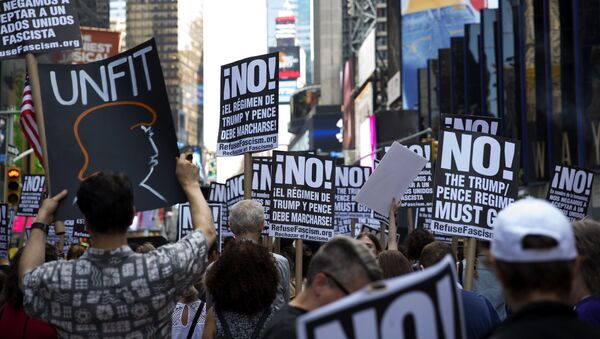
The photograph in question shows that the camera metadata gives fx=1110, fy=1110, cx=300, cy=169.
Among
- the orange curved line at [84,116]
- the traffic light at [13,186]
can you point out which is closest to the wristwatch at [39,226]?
the orange curved line at [84,116]

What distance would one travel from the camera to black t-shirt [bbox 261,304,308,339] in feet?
14.6

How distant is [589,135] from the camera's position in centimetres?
3259

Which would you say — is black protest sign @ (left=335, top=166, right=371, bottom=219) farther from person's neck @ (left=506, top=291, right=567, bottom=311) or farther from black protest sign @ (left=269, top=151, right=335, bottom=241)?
person's neck @ (left=506, top=291, right=567, bottom=311)

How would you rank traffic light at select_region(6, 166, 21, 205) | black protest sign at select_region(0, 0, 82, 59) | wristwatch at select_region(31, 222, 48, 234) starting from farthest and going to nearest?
traffic light at select_region(6, 166, 21, 205) → black protest sign at select_region(0, 0, 82, 59) → wristwatch at select_region(31, 222, 48, 234)

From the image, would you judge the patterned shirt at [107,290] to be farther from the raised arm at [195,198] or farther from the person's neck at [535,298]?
the person's neck at [535,298]

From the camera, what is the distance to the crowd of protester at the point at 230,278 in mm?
3516

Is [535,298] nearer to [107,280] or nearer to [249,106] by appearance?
[107,280]

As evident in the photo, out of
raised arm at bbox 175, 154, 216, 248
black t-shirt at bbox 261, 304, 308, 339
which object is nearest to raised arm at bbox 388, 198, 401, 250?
raised arm at bbox 175, 154, 216, 248

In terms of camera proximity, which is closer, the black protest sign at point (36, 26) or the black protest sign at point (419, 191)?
the black protest sign at point (36, 26)

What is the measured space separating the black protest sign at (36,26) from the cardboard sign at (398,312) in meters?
5.86

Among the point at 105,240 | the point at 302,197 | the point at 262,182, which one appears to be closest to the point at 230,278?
the point at 105,240

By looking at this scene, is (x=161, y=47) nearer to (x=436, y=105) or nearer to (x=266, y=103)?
(x=436, y=105)

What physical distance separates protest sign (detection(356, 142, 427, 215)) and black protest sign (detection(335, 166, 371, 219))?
7.72 meters

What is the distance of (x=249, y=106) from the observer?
12266 millimetres
